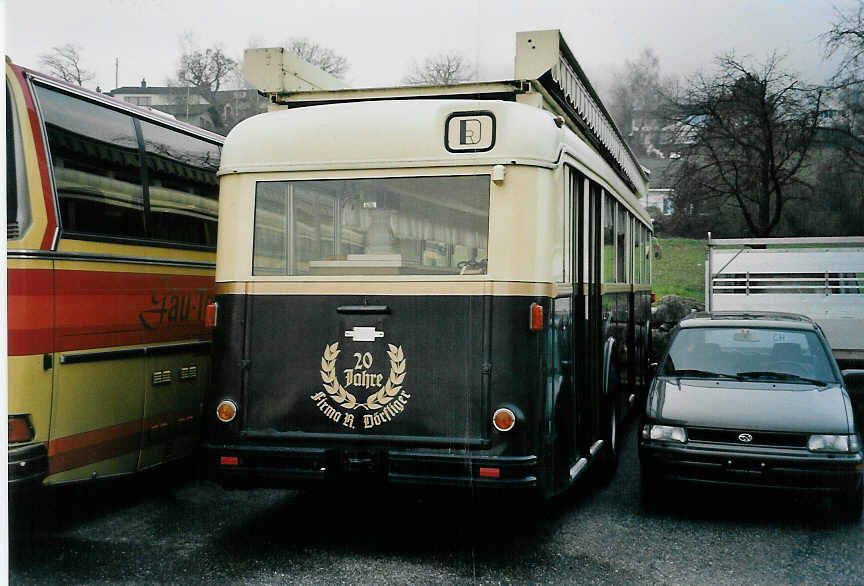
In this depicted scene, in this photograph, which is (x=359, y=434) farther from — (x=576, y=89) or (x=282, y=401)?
(x=576, y=89)

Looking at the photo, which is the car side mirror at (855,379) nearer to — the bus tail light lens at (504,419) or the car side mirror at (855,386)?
the car side mirror at (855,386)

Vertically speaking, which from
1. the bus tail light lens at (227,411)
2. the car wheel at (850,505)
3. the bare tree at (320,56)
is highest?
the bare tree at (320,56)

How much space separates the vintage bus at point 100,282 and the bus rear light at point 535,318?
304 cm

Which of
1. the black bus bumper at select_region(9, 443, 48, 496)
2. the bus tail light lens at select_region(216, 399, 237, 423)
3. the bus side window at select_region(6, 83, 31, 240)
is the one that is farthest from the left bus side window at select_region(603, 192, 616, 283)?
the black bus bumper at select_region(9, 443, 48, 496)

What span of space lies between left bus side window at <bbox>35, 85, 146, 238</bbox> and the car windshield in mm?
4622

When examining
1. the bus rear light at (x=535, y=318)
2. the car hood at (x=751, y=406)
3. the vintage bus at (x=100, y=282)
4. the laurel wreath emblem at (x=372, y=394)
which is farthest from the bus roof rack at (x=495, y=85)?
the car hood at (x=751, y=406)

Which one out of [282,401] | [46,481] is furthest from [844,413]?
[46,481]

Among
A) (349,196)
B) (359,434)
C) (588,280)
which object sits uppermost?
(349,196)

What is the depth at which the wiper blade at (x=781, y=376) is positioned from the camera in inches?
286

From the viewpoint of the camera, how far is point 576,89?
7223 mm

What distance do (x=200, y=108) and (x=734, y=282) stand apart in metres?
8.73

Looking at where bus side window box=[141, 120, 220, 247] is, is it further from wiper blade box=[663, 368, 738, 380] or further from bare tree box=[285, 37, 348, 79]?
wiper blade box=[663, 368, 738, 380]

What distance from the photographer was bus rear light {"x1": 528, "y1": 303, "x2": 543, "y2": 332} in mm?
5414

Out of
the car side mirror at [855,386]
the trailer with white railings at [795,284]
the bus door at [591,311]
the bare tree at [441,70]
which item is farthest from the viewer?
the trailer with white railings at [795,284]
